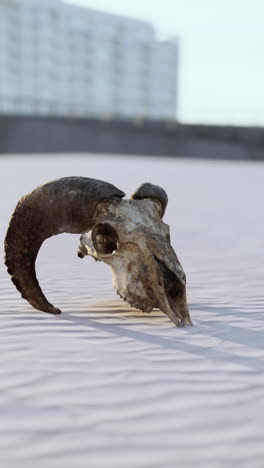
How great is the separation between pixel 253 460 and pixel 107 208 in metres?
2.84

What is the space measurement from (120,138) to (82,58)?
79.5 meters

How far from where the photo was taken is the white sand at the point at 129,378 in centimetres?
358

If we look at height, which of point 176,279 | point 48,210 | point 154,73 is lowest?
point 176,279

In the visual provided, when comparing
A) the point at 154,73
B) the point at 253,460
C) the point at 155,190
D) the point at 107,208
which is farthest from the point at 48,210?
the point at 154,73

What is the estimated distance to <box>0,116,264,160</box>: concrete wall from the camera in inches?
1704

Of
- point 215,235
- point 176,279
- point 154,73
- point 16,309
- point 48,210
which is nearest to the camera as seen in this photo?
point 176,279

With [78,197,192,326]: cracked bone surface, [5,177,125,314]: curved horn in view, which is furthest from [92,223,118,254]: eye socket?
[5,177,125,314]: curved horn

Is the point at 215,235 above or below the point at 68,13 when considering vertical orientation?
below

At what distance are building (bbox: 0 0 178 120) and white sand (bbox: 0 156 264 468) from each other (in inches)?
3735

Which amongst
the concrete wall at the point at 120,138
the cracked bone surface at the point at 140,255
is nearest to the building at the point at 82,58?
the concrete wall at the point at 120,138

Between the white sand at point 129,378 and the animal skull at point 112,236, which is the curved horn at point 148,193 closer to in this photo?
the animal skull at point 112,236

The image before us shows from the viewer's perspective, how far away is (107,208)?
232 inches

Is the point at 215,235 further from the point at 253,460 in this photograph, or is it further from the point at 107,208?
the point at 253,460

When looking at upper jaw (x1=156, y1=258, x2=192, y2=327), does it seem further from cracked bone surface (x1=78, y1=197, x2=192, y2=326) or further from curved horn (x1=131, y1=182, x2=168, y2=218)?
curved horn (x1=131, y1=182, x2=168, y2=218)
